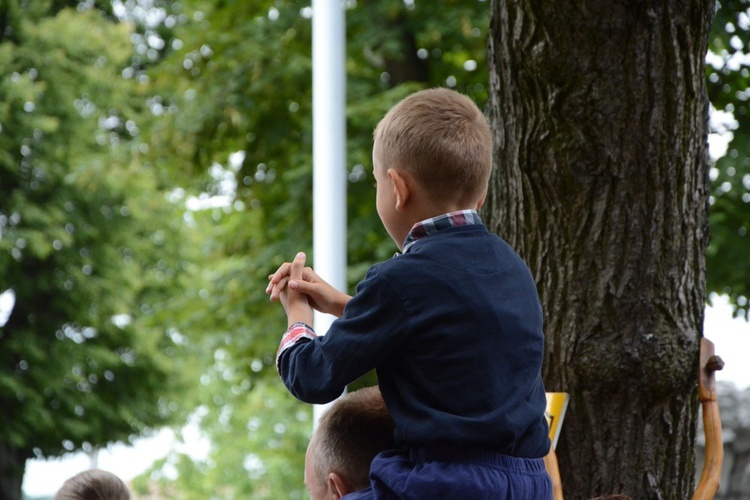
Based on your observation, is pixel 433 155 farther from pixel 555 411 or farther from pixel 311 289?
pixel 555 411

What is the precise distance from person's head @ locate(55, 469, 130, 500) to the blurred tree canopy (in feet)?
13.3

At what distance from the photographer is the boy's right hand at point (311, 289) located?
2064mm

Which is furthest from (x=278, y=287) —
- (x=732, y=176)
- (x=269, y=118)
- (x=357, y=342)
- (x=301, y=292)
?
(x=269, y=118)

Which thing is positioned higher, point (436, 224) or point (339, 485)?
point (436, 224)

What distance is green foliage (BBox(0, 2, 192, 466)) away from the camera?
1260 centimetres

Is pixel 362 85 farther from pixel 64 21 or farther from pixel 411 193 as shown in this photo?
pixel 411 193

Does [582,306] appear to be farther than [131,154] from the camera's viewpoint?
No

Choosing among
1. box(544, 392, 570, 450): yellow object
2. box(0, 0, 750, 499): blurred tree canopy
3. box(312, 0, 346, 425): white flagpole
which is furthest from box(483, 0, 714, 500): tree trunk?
box(0, 0, 750, 499): blurred tree canopy

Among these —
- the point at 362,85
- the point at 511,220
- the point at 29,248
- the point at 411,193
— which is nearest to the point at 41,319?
the point at 29,248

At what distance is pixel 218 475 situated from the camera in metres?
18.8

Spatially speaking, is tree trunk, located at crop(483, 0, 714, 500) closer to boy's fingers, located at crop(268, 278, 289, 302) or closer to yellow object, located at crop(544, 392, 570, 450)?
yellow object, located at crop(544, 392, 570, 450)

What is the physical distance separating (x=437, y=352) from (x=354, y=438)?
17.9 inches

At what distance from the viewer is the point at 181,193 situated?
14.5 m

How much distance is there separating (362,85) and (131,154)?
102 inches
